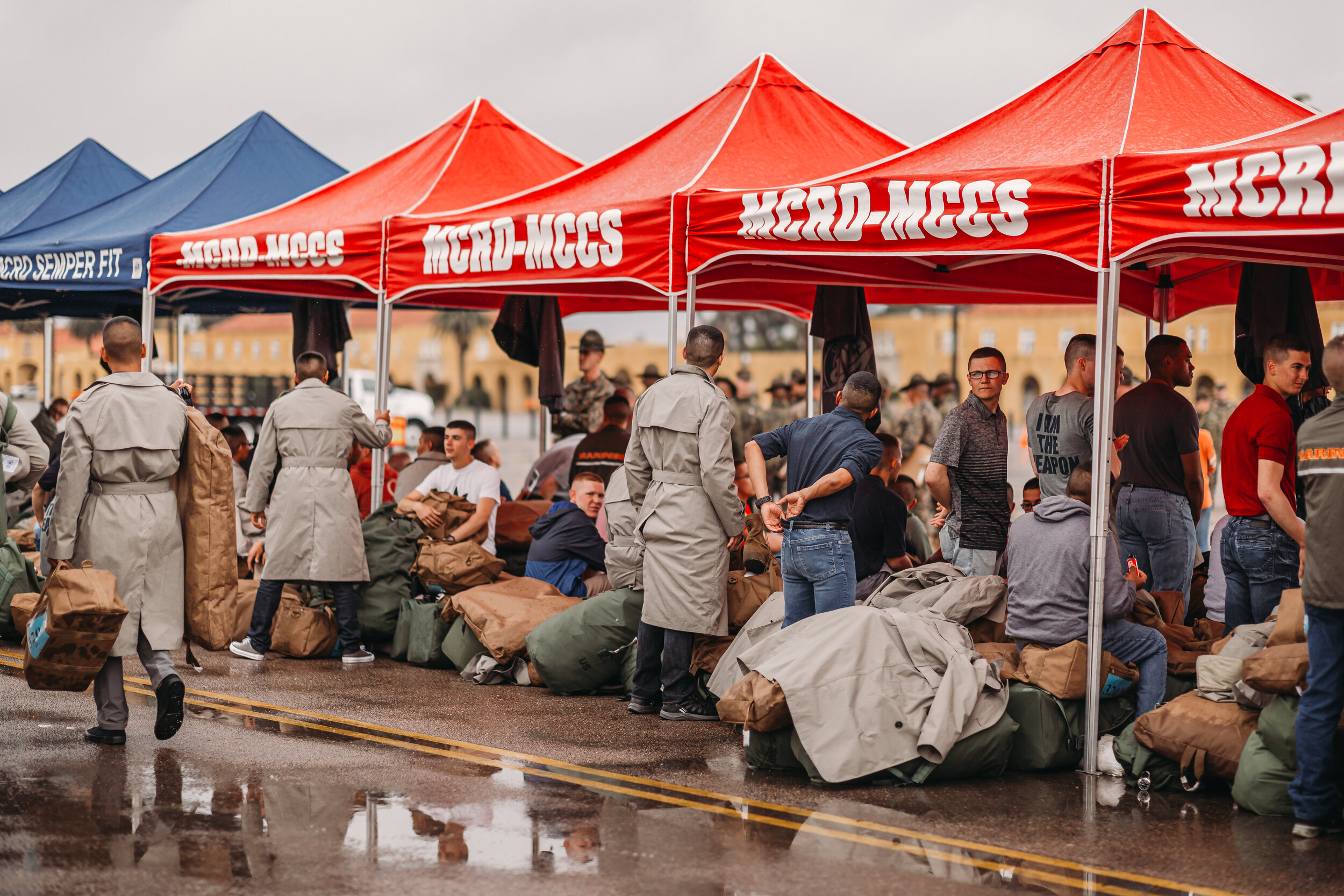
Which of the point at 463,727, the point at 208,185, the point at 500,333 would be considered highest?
the point at 208,185

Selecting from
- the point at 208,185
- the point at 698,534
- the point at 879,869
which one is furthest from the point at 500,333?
the point at 879,869

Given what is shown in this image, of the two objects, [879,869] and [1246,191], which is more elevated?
[1246,191]

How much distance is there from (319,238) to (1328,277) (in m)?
6.78

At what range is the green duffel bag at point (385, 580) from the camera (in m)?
9.03

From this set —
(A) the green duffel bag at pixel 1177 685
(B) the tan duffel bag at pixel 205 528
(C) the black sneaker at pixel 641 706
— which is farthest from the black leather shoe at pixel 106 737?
(A) the green duffel bag at pixel 1177 685

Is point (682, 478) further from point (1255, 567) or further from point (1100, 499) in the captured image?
point (1255, 567)

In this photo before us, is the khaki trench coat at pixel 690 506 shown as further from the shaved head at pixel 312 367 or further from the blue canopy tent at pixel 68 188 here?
the blue canopy tent at pixel 68 188

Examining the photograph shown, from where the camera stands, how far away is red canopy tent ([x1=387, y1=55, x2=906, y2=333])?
Result: 816cm

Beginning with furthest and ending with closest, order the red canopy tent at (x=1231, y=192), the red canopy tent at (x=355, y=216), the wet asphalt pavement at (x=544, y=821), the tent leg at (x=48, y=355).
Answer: the tent leg at (x=48, y=355), the red canopy tent at (x=355, y=216), the red canopy tent at (x=1231, y=192), the wet asphalt pavement at (x=544, y=821)

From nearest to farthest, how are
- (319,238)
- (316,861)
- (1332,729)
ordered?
(316,861) → (1332,729) → (319,238)

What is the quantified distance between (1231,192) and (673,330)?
3279 mm

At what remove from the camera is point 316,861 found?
464cm

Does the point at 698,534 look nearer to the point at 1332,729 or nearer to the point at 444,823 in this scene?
the point at 444,823

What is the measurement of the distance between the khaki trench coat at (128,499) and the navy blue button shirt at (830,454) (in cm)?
277
